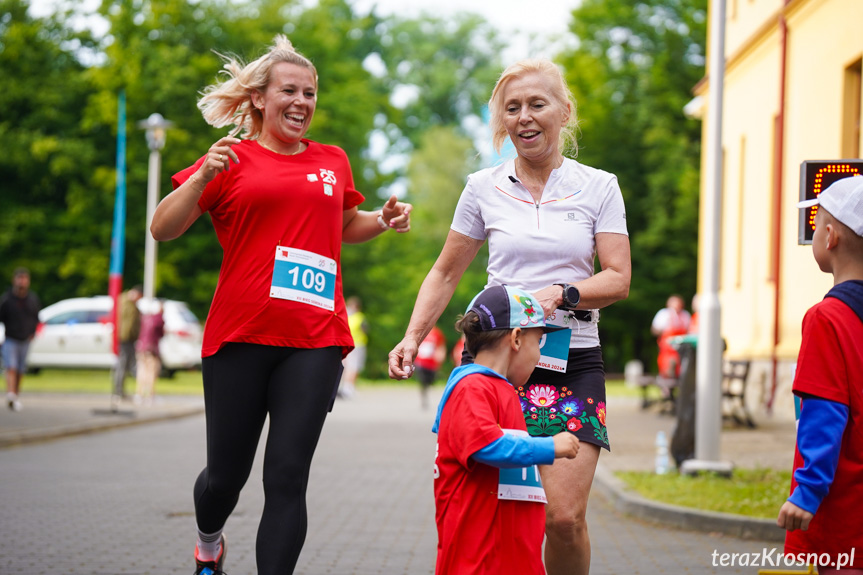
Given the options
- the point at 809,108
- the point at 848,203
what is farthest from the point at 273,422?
the point at 809,108

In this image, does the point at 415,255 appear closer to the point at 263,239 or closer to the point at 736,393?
the point at 736,393

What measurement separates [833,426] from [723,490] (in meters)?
6.71

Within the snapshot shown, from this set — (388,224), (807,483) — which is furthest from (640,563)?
(807,483)

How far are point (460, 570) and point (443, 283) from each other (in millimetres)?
1418

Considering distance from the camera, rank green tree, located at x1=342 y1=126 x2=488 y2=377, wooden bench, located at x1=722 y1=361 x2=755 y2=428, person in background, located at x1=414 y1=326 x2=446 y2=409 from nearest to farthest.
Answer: wooden bench, located at x1=722 y1=361 x2=755 y2=428, person in background, located at x1=414 y1=326 x2=446 y2=409, green tree, located at x1=342 y1=126 x2=488 y2=377

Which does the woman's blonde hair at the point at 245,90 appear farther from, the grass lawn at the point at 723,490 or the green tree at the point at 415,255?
the green tree at the point at 415,255

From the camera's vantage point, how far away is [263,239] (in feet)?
16.0

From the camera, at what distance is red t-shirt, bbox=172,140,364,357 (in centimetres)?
482

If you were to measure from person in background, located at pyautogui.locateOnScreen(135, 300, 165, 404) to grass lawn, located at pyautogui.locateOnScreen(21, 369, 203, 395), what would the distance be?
401 centimetres

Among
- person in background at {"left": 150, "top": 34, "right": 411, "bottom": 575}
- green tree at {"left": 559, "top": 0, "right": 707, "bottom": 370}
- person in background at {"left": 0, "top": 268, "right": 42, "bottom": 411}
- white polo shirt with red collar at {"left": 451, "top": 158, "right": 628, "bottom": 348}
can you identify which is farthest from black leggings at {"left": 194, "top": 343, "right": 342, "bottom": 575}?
green tree at {"left": 559, "top": 0, "right": 707, "bottom": 370}

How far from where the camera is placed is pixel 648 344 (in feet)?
167

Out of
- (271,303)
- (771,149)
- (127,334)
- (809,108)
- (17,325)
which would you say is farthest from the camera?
(771,149)

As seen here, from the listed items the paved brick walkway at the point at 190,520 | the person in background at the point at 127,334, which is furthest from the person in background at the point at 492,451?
the person in background at the point at 127,334

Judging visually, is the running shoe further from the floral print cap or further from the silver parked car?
the silver parked car
